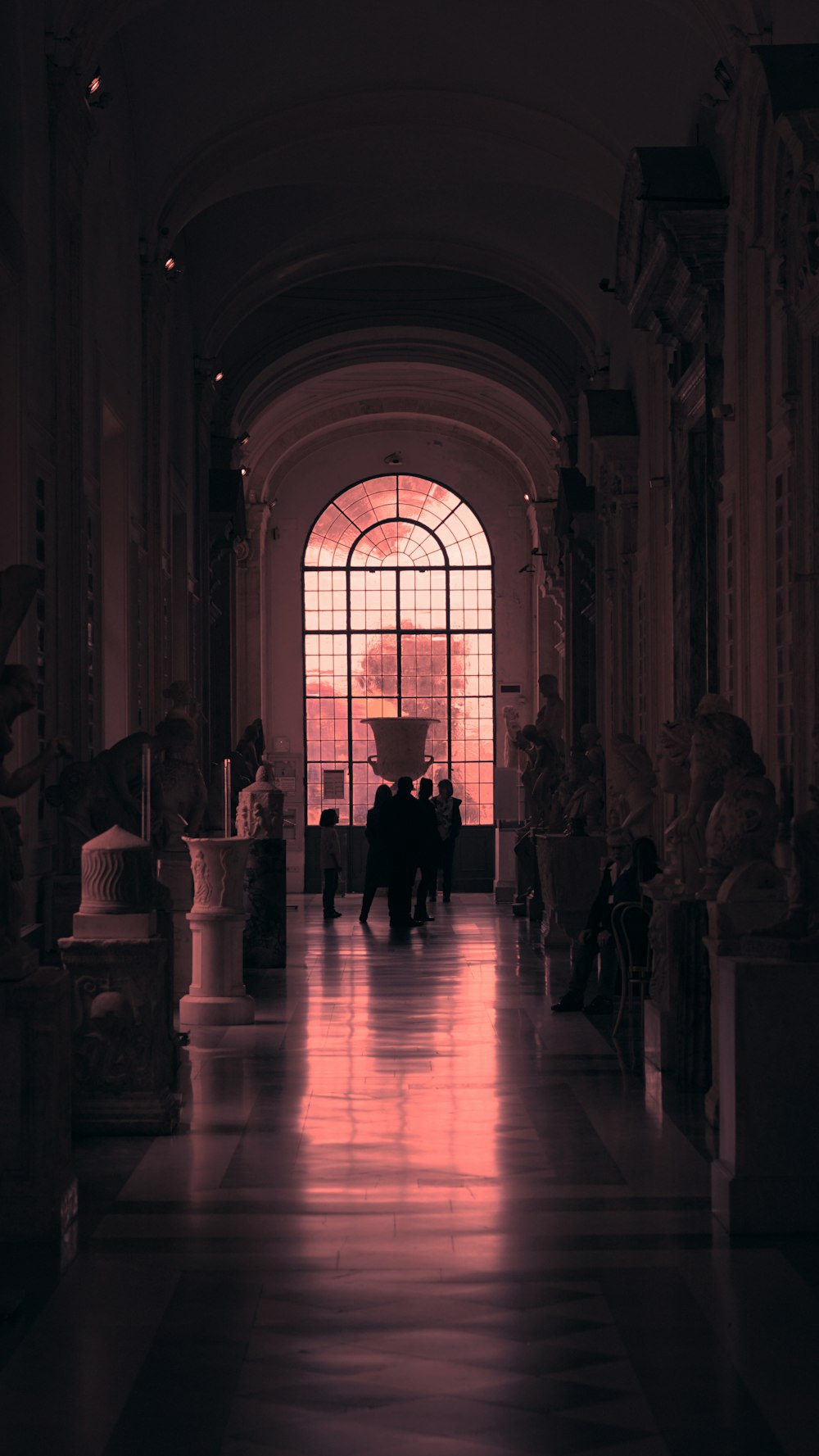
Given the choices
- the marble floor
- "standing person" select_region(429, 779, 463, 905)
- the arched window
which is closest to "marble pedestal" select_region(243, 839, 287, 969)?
the marble floor

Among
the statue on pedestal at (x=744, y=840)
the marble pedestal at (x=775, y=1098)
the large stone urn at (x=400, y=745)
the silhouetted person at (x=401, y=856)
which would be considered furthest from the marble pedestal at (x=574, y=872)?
the large stone urn at (x=400, y=745)

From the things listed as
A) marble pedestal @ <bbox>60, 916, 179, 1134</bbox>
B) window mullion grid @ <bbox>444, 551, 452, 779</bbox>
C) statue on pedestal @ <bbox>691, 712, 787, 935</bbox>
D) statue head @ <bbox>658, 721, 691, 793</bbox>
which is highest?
window mullion grid @ <bbox>444, 551, 452, 779</bbox>

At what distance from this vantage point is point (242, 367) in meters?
21.4

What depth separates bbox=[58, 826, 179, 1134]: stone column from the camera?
7.25 meters

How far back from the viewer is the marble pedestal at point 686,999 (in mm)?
8195

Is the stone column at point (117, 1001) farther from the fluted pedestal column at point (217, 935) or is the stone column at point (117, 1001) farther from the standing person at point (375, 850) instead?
the standing person at point (375, 850)

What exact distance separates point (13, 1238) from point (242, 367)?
56.2 ft

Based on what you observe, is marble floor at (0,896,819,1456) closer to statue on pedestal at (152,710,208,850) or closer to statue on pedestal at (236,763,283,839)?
statue on pedestal at (152,710,208,850)

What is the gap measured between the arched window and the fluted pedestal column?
1899 centimetres

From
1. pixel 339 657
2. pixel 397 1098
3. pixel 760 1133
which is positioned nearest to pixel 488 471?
pixel 339 657

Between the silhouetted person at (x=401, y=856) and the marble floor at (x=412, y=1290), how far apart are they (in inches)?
376

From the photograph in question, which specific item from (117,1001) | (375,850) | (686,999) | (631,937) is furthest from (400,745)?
(117,1001)

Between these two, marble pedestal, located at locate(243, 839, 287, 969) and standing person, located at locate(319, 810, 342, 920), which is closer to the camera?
marble pedestal, located at locate(243, 839, 287, 969)

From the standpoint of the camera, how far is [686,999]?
8297mm
